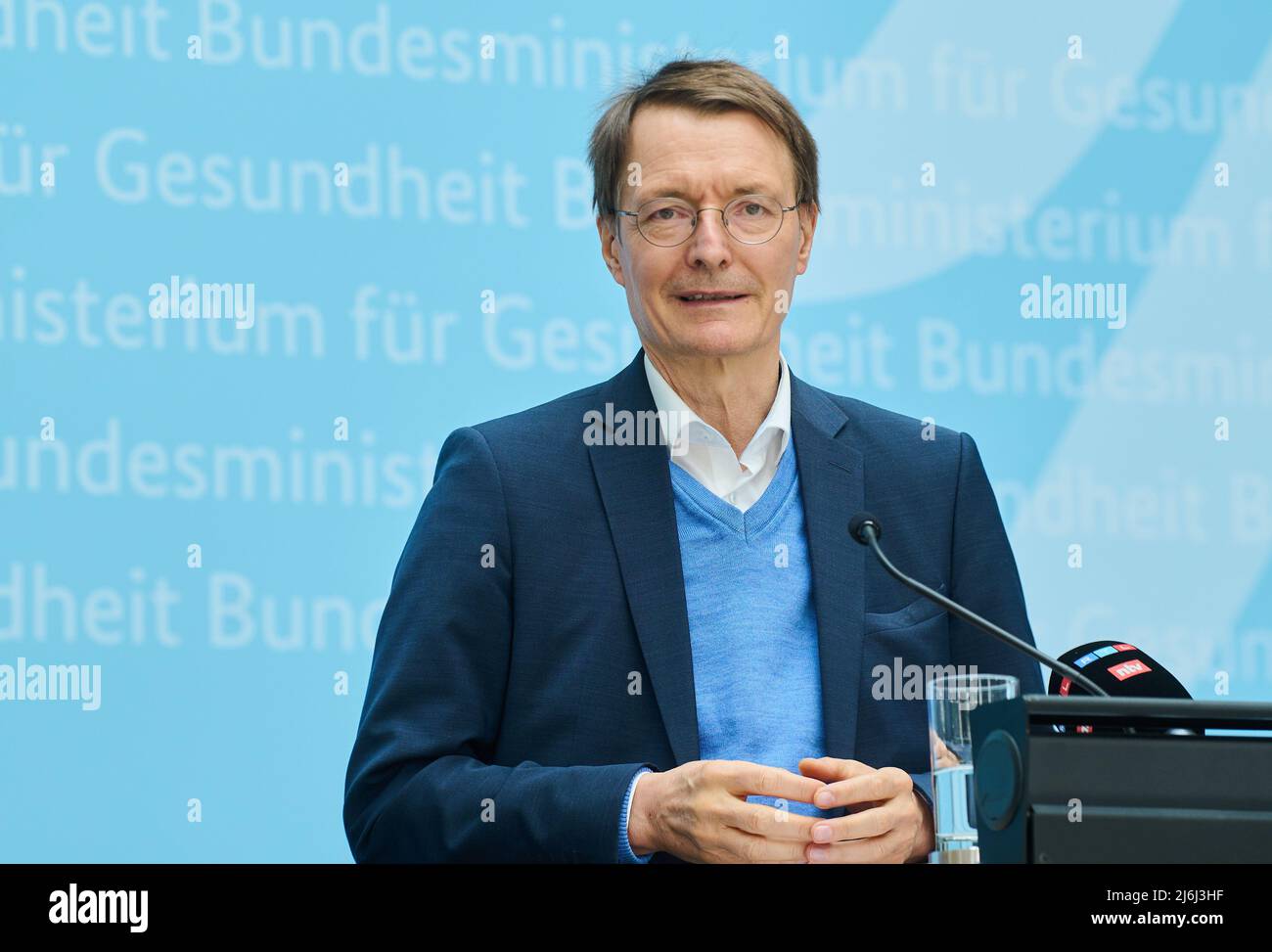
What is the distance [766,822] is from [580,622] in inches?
20.4

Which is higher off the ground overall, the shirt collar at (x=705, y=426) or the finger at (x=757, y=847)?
the shirt collar at (x=705, y=426)

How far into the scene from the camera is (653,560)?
190 cm

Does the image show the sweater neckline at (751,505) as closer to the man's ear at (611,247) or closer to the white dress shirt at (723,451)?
the white dress shirt at (723,451)

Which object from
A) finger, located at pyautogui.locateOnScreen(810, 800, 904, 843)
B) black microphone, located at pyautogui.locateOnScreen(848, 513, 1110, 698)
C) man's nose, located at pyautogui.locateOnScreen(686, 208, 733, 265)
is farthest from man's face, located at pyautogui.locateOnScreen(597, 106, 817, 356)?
finger, located at pyautogui.locateOnScreen(810, 800, 904, 843)

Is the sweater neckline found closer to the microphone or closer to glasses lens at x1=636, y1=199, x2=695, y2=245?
glasses lens at x1=636, y1=199, x2=695, y2=245

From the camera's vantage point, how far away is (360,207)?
255 cm

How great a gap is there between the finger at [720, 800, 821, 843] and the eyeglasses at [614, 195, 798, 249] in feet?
2.97

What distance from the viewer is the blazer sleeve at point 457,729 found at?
1.57 metres

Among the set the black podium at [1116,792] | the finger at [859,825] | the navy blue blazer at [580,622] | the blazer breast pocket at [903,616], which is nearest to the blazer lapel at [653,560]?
the navy blue blazer at [580,622]

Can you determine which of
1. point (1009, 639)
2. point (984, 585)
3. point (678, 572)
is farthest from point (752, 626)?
point (1009, 639)

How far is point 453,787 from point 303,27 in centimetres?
151

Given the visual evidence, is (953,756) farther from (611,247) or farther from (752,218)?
(611,247)

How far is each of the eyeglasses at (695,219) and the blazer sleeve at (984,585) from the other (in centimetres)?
44
